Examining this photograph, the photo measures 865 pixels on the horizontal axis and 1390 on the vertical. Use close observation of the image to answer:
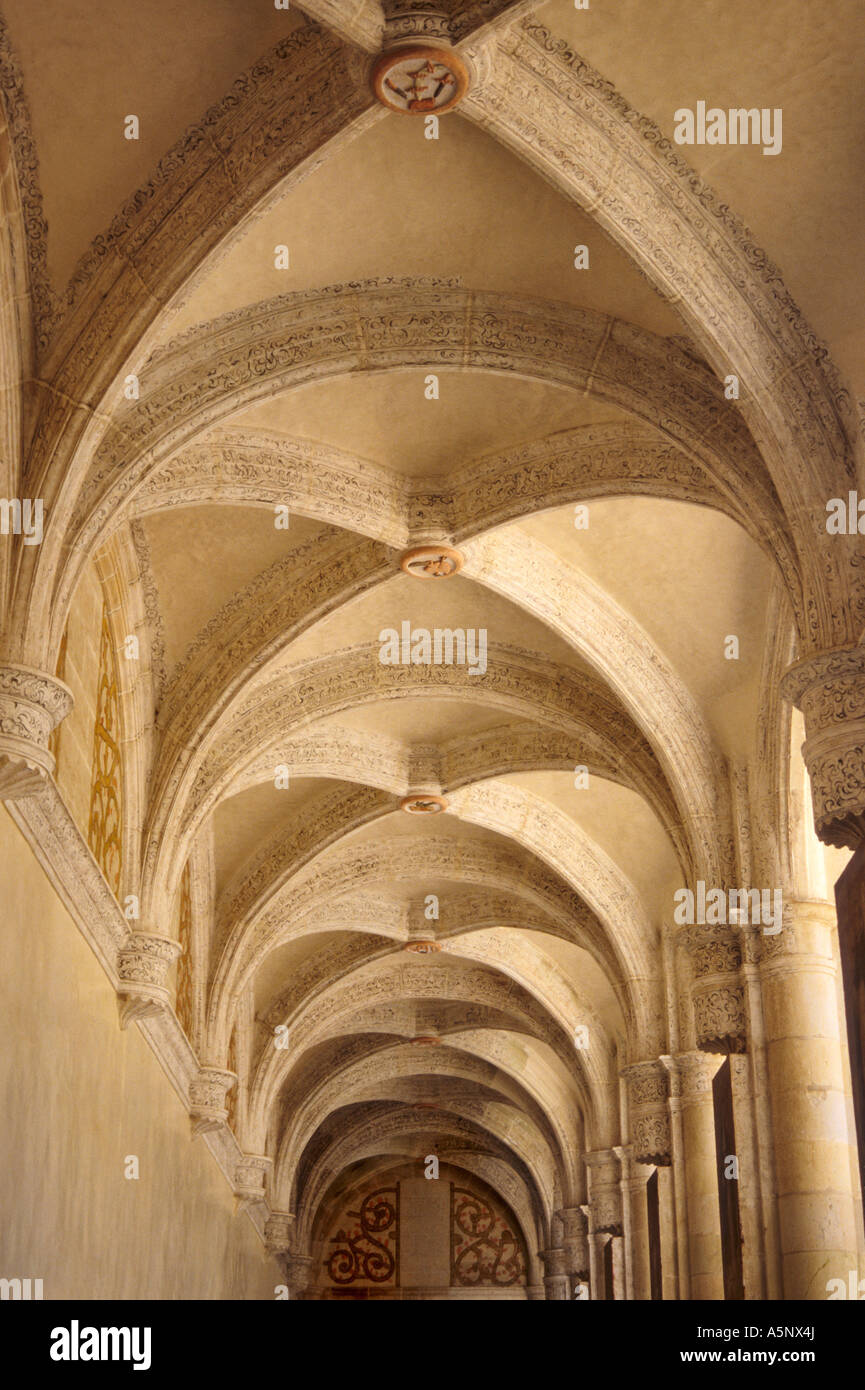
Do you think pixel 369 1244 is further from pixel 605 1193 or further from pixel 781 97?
pixel 781 97

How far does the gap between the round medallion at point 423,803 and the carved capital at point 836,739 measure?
8.44 meters

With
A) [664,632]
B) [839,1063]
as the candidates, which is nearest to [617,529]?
[664,632]

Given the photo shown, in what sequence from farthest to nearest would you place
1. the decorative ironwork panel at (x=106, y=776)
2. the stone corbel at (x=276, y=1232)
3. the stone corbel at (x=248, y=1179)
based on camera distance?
the stone corbel at (x=276, y=1232) < the stone corbel at (x=248, y=1179) < the decorative ironwork panel at (x=106, y=776)

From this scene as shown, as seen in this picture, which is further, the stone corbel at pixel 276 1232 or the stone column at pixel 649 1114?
the stone corbel at pixel 276 1232

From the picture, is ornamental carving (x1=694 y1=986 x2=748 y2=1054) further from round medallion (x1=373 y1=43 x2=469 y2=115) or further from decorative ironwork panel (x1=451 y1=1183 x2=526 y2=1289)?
decorative ironwork panel (x1=451 y1=1183 x2=526 y2=1289)

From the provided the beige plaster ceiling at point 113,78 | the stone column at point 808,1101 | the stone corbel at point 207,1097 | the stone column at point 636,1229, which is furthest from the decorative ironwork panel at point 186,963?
the beige plaster ceiling at point 113,78

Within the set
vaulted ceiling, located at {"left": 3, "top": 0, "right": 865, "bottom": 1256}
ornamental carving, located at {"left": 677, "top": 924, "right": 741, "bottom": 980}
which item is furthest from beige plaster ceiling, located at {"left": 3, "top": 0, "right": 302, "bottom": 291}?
ornamental carving, located at {"left": 677, "top": 924, "right": 741, "bottom": 980}

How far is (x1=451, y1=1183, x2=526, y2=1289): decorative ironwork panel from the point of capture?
108 ft

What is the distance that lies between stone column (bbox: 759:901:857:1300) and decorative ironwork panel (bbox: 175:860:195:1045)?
6.21 metres

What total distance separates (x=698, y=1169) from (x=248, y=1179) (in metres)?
7.36

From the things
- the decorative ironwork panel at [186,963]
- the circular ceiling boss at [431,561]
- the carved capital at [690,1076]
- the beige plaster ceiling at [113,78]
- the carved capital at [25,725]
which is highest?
the beige plaster ceiling at [113,78]

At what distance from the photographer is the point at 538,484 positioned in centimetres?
1102

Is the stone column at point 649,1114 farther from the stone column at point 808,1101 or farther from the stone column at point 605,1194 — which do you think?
the stone column at point 808,1101

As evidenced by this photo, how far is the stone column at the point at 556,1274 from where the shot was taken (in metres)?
29.1
